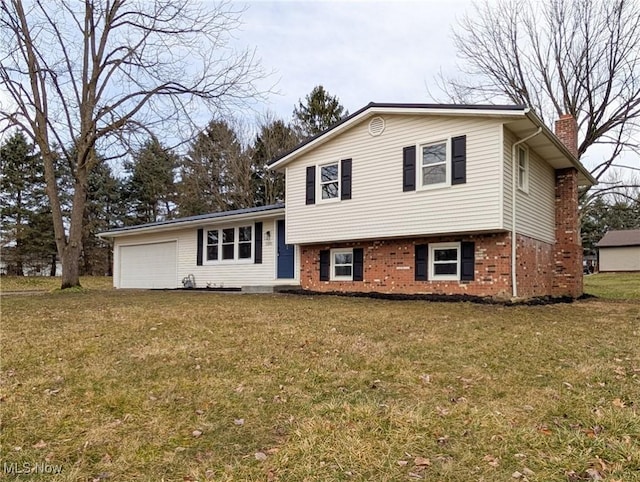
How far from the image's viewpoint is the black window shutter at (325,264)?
13773mm

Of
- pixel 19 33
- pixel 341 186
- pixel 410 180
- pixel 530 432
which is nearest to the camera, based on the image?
pixel 530 432

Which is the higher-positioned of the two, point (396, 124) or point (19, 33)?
point (19, 33)

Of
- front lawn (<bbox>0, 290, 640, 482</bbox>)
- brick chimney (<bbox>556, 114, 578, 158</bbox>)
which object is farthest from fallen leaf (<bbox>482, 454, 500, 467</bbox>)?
brick chimney (<bbox>556, 114, 578, 158</bbox>)

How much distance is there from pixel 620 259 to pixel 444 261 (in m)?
27.7

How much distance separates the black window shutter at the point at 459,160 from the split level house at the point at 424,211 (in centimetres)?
2

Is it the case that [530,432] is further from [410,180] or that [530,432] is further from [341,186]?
[341,186]

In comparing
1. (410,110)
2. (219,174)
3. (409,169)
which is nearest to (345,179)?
(409,169)

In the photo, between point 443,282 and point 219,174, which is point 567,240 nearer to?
point 443,282

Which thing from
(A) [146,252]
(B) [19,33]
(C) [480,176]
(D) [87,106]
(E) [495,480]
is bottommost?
(E) [495,480]

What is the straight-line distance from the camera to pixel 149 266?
64.2 feet

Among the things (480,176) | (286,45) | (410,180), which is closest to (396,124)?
(410,180)

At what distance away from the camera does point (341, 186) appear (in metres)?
12.9

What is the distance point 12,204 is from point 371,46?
2655cm

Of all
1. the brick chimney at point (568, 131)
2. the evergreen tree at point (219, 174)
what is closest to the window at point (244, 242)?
the brick chimney at point (568, 131)
